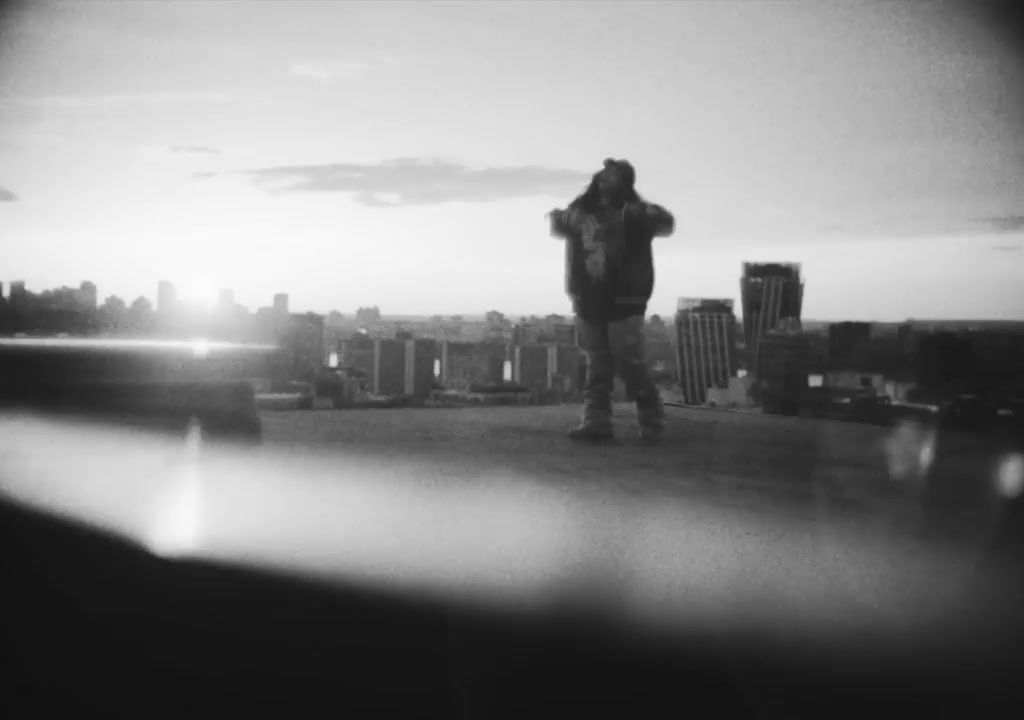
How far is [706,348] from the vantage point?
392 ft

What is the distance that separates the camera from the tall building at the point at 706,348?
85606mm

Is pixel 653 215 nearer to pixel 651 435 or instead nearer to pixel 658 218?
pixel 658 218

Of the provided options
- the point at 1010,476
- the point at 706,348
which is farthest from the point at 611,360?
the point at 706,348

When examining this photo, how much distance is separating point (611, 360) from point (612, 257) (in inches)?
34.4

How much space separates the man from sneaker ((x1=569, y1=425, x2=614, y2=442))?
0.21m

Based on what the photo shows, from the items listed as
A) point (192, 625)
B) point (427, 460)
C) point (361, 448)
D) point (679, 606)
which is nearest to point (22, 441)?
point (361, 448)

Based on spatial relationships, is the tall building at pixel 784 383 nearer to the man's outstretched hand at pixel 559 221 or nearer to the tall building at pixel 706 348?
the man's outstretched hand at pixel 559 221

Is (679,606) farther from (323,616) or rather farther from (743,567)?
(323,616)

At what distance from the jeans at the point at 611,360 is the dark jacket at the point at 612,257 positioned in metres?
0.10

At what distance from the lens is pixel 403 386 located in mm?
12445

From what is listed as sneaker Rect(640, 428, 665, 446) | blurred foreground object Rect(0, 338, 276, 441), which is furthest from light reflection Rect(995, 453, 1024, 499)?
blurred foreground object Rect(0, 338, 276, 441)

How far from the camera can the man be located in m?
6.86

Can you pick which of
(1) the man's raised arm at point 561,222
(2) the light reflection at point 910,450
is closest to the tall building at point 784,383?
(2) the light reflection at point 910,450

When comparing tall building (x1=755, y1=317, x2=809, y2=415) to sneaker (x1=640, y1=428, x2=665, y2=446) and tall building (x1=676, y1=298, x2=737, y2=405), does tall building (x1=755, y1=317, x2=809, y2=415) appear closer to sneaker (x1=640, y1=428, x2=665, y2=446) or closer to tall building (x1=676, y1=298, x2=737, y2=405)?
sneaker (x1=640, y1=428, x2=665, y2=446)
